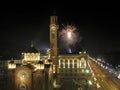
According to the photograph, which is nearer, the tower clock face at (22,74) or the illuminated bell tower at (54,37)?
the tower clock face at (22,74)

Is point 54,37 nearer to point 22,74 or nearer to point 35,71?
point 35,71

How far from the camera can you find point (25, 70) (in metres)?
56.4

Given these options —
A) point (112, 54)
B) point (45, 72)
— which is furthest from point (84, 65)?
point (112, 54)

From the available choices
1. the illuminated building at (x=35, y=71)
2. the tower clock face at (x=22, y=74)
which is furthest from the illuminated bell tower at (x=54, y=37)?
the tower clock face at (x=22, y=74)

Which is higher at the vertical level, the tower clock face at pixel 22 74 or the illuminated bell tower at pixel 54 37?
the illuminated bell tower at pixel 54 37

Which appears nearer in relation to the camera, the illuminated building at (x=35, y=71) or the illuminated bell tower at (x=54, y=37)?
the illuminated building at (x=35, y=71)

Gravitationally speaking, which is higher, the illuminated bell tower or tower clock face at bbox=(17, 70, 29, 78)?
the illuminated bell tower

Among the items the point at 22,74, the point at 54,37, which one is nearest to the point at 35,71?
the point at 22,74

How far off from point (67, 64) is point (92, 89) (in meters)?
27.9

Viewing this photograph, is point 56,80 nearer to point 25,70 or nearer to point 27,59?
point 27,59

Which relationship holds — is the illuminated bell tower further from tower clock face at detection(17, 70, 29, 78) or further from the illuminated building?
tower clock face at detection(17, 70, 29, 78)

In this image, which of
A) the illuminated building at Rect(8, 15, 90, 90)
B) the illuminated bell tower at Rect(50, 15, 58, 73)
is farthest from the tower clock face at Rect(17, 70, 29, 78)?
the illuminated bell tower at Rect(50, 15, 58, 73)

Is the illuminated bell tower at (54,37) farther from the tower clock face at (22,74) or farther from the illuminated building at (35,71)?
the tower clock face at (22,74)

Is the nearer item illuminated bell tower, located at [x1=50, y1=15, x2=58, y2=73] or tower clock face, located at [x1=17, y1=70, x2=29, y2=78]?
tower clock face, located at [x1=17, y1=70, x2=29, y2=78]
